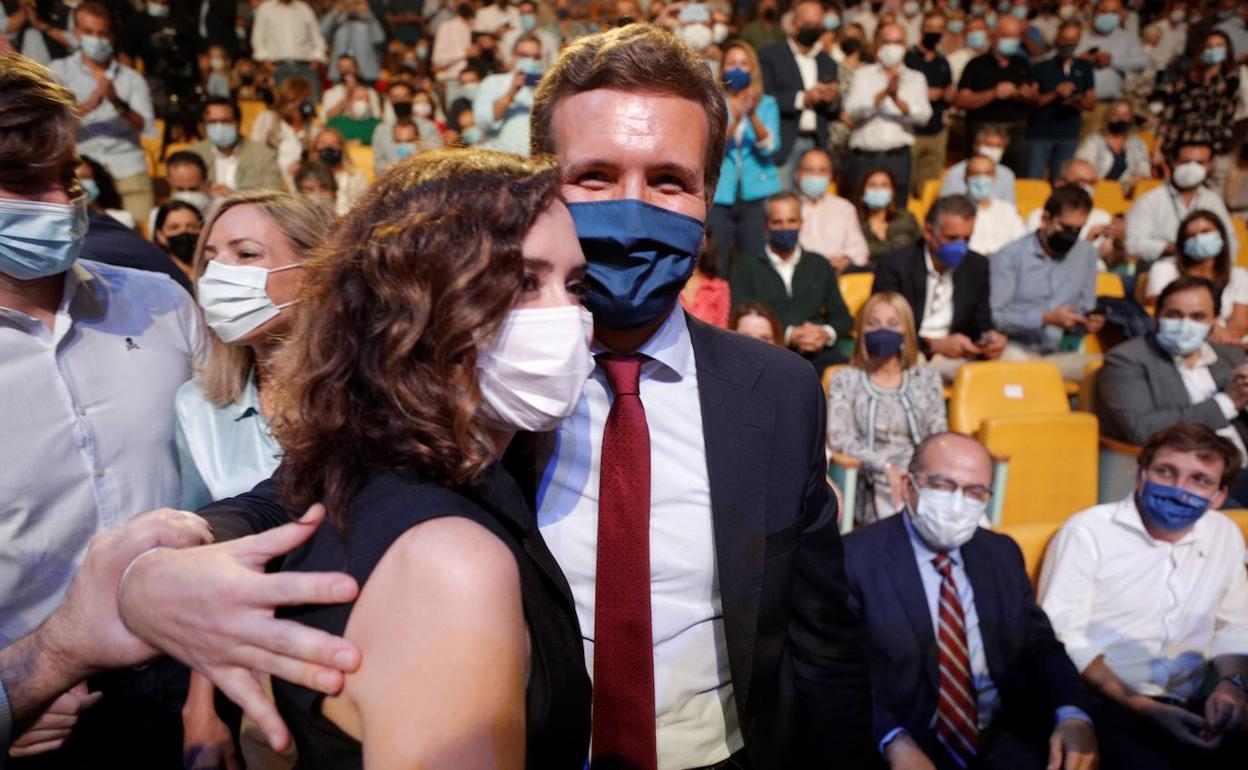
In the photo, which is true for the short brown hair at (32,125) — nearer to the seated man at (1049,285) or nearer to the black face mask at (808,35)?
the seated man at (1049,285)

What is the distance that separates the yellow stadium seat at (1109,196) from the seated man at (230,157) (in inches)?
294

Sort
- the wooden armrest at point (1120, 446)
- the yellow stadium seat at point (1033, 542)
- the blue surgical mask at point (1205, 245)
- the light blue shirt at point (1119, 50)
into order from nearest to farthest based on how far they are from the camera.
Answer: the yellow stadium seat at point (1033, 542) < the wooden armrest at point (1120, 446) < the blue surgical mask at point (1205, 245) < the light blue shirt at point (1119, 50)

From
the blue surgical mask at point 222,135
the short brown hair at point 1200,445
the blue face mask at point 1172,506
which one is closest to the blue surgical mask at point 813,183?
the short brown hair at point 1200,445

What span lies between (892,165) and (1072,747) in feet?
18.0

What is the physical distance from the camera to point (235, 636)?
87 centimetres

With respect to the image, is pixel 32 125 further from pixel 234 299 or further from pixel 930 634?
pixel 930 634

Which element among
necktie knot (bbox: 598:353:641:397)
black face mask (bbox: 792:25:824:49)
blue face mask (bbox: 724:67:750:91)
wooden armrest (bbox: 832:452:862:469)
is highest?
black face mask (bbox: 792:25:824:49)

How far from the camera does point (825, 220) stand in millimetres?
5887

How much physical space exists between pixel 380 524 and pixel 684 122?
80 cm

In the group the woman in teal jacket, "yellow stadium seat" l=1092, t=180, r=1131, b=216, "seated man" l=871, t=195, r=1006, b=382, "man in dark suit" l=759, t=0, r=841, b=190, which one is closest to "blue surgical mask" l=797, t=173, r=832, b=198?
the woman in teal jacket

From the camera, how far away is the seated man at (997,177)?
659 cm

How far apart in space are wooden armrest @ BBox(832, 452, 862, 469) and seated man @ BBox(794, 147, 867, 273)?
7.92 feet

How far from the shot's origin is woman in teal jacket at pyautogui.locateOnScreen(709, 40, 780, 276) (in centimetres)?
547

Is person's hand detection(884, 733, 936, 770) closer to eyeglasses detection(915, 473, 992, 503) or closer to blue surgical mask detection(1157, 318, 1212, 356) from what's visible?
eyeglasses detection(915, 473, 992, 503)
